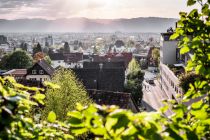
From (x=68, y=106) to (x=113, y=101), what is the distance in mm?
4020

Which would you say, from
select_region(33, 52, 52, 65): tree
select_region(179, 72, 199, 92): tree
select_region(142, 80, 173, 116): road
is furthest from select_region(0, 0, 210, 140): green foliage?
select_region(33, 52, 52, 65): tree

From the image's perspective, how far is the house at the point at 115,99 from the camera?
2969 cm

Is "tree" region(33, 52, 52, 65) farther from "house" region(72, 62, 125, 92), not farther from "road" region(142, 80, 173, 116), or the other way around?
"house" region(72, 62, 125, 92)

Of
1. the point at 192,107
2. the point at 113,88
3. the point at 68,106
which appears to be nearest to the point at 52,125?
the point at 192,107

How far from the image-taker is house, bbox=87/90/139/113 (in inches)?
1169

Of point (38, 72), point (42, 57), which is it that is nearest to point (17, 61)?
point (42, 57)

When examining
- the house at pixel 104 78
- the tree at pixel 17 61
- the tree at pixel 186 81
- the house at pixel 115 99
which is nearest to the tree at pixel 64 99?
the house at pixel 115 99

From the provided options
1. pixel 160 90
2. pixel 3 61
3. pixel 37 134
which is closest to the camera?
pixel 37 134

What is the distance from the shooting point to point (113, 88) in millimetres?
55625

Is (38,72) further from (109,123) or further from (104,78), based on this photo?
(109,123)

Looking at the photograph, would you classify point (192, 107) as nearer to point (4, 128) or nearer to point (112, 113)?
point (112, 113)

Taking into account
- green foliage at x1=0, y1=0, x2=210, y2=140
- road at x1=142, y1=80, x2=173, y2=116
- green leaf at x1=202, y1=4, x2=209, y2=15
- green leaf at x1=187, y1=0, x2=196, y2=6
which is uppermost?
green leaf at x1=187, y1=0, x2=196, y2=6

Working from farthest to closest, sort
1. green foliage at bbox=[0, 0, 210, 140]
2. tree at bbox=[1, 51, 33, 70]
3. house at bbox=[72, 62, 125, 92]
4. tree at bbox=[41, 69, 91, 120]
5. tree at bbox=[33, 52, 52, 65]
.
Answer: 1. tree at bbox=[33, 52, 52, 65]
2. tree at bbox=[1, 51, 33, 70]
3. house at bbox=[72, 62, 125, 92]
4. tree at bbox=[41, 69, 91, 120]
5. green foliage at bbox=[0, 0, 210, 140]

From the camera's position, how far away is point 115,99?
30406mm
